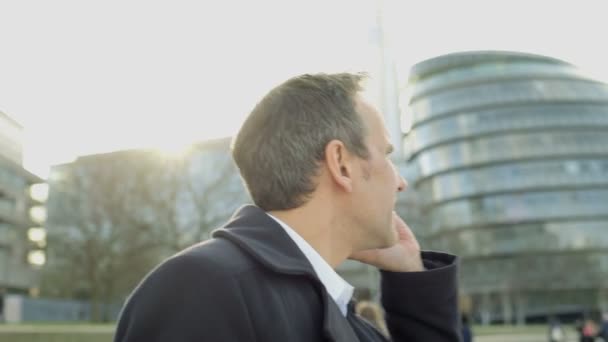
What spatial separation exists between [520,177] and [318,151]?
62091mm

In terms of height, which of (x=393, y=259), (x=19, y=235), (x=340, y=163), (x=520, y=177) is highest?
(x=340, y=163)

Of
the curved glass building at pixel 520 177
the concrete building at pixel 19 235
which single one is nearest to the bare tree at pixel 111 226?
the concrete building at pixel 19 235

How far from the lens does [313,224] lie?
1.65 meters

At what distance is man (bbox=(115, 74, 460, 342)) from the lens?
1.22 metres

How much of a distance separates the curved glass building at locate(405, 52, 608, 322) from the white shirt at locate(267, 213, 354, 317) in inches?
2228

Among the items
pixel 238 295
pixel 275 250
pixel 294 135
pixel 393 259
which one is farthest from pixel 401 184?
pixel 238 295

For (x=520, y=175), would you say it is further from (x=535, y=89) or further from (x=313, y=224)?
(x=313, y=224)

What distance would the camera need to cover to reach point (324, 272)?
1.58m

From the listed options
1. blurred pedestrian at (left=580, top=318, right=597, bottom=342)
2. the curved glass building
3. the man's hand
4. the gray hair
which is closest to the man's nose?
the man's hand

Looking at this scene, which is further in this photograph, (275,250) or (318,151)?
(318,151)

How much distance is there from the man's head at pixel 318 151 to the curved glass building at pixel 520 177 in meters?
56.5

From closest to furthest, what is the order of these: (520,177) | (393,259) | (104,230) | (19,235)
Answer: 1. (393,259)
2. (104,230)
3. (19,235)
4. (520,177)

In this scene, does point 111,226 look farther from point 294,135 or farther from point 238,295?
point 238,295

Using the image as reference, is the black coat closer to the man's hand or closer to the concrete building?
the man's hand
